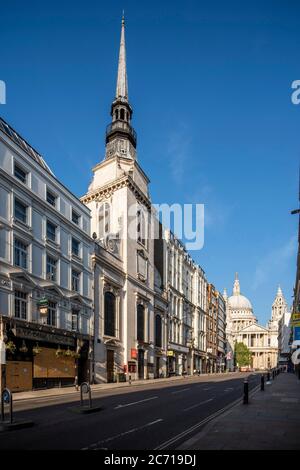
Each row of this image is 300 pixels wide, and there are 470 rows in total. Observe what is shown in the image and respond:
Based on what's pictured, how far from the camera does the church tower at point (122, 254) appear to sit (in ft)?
154

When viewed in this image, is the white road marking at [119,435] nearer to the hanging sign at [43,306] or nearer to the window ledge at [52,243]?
the hanging sign at [43,306]

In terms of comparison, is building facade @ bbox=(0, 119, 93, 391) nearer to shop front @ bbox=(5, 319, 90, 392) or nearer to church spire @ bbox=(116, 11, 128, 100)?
shop front @ bbox=(5, 319, 90, 392)

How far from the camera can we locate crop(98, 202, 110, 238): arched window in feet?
185

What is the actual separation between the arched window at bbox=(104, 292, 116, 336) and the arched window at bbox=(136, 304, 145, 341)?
304 inches

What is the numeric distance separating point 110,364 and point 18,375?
706 inches

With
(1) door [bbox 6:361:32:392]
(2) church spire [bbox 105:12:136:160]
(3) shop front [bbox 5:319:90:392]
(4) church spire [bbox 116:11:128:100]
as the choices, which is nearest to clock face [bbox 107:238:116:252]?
(2) church spire [bbox 105:12:136:160]

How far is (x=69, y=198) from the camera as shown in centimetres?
4088

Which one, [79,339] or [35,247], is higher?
[35,247]

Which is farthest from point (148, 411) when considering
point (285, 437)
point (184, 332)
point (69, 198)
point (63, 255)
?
point (184, 332)

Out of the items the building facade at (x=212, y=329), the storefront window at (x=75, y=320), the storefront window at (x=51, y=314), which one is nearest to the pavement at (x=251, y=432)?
the storefront window at (x=51, y=314)

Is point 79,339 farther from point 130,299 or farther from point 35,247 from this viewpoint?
point 130,299

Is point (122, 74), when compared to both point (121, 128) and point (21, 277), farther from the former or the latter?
point (21, 277)
